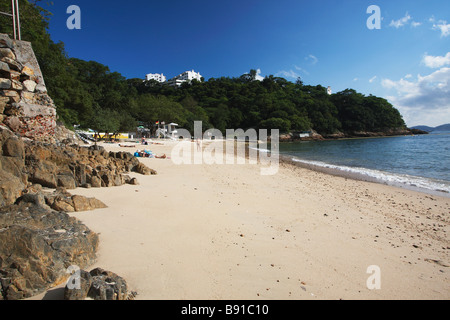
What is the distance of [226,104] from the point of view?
90.1m

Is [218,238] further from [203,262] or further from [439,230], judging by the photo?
[439,230]

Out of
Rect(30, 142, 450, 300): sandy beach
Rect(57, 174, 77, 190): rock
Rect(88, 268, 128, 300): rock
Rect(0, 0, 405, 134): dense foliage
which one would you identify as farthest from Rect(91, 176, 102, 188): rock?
Rect(0, 0, 405, 134): dense foliage

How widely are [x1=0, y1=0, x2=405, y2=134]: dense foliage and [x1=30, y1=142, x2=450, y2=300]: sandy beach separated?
25.2 metres

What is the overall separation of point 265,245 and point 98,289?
2581mm

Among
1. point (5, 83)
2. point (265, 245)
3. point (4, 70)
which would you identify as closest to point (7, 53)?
point (4, 70)

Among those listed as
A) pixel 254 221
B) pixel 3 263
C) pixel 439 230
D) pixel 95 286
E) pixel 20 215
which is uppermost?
pixel 20 215

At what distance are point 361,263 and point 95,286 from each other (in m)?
3.70

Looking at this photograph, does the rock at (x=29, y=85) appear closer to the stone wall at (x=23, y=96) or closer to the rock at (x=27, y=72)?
the stone wall at (x=23, y=96)

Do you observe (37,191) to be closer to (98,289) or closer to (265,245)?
(98,289)

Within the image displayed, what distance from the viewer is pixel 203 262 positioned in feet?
10.1

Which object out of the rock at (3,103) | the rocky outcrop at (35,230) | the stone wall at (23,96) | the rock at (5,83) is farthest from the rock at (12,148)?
the rock at (5,83)

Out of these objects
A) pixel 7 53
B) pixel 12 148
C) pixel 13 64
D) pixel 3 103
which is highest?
pixel 7 53

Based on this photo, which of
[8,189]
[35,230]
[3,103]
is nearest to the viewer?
[35,230]
